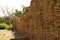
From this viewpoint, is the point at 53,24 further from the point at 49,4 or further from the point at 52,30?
the point at 49,4

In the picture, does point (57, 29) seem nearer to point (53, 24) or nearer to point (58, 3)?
point (53, 24)

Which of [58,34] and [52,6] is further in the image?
[52,6]

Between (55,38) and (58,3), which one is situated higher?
(58,3)

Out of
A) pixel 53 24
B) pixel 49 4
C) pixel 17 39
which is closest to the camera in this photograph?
pixel 53 24

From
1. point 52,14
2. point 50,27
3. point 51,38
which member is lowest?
point 51,38

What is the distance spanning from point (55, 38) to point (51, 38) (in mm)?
225

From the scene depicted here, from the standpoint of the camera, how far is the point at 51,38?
3.64 meters

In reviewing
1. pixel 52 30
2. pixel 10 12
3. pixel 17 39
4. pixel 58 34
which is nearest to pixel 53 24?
pixel 52 30

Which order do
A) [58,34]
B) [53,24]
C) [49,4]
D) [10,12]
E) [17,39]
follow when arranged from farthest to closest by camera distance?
[10,12] < [17,39] < [49,4] < [53,24] < [58,34]

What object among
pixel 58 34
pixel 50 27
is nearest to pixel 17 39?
pixel 50 27

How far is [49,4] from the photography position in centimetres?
389

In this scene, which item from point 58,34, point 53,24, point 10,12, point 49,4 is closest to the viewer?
point 58,34

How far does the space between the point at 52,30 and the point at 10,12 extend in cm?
3274

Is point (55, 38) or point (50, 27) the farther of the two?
point (50, 27)
